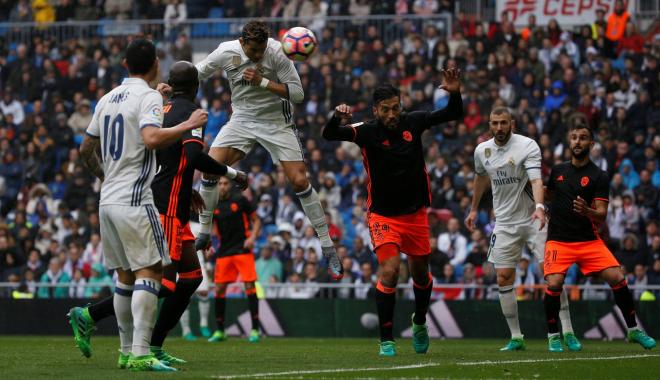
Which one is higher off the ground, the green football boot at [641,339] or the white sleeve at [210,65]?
the white sleeve at [210,65]

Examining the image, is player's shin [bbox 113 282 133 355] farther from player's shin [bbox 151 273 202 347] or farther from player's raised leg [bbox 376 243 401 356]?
player's raised leg [bbox 376 243 401 356]

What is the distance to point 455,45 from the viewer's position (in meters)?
28.7

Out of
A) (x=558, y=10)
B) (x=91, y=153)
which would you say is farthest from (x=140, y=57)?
(x=558, y=10)

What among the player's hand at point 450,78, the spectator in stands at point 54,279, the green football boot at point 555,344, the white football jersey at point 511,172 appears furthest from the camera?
the spectator in stands at point 54,279

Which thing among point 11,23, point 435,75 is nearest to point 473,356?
point 435,75

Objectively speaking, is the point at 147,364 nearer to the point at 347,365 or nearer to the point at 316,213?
the point at 347,365

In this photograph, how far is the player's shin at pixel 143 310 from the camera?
1019 cm

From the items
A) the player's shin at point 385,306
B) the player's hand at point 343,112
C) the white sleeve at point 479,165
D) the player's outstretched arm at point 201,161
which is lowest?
the player's shin at point 385,306

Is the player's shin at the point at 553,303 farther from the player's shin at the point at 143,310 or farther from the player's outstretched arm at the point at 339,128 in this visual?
the player's shin at the point at 143,310

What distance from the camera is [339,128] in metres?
13.0

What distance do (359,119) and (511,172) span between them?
40.3 ft

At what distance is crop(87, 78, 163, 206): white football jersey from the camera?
10.0 m

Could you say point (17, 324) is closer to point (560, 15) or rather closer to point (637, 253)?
point (637, 253)

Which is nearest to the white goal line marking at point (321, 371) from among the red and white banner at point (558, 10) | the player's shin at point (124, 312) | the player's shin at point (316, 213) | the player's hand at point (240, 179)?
the player's shin at point (124, 312)
